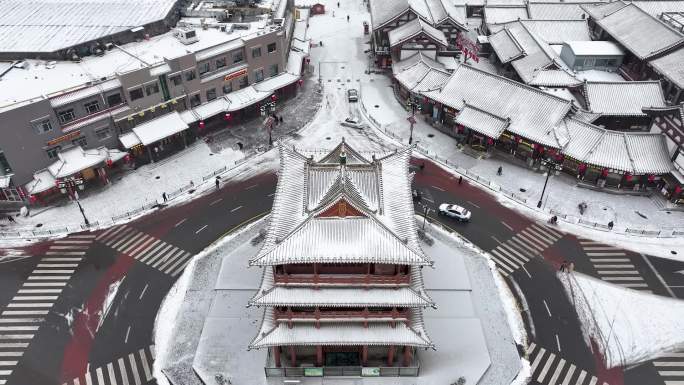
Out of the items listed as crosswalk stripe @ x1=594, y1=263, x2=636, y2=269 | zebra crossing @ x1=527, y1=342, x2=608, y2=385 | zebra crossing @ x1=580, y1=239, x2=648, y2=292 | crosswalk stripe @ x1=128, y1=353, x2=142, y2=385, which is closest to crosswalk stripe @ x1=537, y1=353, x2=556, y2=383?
zebra crossing @ x1=527, y1=342, x2=608, y2=385

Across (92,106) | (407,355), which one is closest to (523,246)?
(407,355)

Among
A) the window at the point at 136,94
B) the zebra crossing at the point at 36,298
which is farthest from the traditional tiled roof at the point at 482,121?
the zebra crossing at the point at 36,298

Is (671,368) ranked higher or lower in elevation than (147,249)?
lower

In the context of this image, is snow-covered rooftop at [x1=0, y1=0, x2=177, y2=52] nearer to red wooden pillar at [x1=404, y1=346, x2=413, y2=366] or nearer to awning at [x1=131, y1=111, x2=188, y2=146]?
awning at [x1=131, y1=111, x2=188, y2=146]

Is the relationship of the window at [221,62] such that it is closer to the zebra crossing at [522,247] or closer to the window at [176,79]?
the window at [176,79]

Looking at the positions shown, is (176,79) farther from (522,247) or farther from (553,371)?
(553,371)

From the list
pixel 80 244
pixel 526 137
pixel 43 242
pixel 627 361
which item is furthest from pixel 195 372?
pixel 526 137

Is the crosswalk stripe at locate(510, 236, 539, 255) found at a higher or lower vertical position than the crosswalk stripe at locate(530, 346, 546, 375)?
higher
